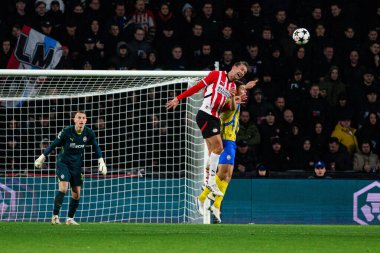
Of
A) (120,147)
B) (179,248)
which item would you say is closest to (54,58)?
(120,147)

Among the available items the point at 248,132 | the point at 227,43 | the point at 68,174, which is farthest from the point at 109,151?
the point at 227,43

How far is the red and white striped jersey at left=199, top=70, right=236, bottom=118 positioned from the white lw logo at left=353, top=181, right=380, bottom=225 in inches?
167

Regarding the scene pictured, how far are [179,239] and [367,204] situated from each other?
6326 millimetres

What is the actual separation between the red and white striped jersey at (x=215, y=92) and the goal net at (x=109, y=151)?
6.49 feet

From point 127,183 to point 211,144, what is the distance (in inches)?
112

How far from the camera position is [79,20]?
57.9ft

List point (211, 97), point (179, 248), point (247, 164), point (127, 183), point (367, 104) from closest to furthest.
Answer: point (179, 248) → point (211, 97) → point (127, 183) → point (247, 164) → point (367, 104)

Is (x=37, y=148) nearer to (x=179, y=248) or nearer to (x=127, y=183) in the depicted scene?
(x=127, y=183)

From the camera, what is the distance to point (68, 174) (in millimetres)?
13883

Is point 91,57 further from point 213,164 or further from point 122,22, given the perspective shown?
point 213,164

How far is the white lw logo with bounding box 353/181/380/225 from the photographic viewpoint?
1638 cm

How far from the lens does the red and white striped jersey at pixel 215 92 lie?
13148 mm

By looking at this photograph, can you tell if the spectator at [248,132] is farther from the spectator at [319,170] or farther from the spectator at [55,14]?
the spectator at [55,14]

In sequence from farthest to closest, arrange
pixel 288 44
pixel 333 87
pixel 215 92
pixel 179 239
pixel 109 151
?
1. pixel 288 44
2. pixel 333 87
3. pixel 109 151
4. pixel 215 92
5. pixel 179 239
